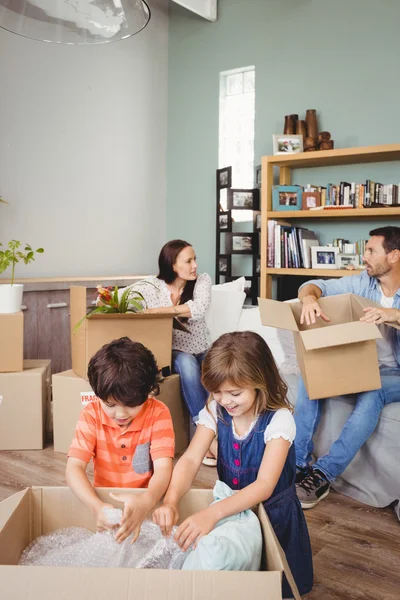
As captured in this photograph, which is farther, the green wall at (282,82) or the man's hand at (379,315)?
the green wall at (282,82)

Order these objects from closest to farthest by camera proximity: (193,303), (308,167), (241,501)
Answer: (241,501), (193,303), (308,167)

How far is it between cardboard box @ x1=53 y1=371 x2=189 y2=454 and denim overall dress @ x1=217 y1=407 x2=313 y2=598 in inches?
45.0

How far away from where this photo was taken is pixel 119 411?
54.1 inches

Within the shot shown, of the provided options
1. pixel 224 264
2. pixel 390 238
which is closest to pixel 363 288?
pixel 390 238

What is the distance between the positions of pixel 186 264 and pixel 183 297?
0.57 feet

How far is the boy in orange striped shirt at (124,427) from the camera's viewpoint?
1.35m

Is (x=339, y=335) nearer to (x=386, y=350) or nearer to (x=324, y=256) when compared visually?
(x=386, y=350)

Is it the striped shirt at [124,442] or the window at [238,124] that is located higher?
the window at [238,124]

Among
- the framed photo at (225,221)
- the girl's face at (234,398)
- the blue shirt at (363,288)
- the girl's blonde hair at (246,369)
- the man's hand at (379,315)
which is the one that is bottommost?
the girl's face at (234,398)

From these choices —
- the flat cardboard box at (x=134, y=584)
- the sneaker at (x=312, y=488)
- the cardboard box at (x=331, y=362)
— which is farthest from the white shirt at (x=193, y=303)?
the flat cardboard box at (x=134, y=584)

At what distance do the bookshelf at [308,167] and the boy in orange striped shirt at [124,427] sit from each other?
244 centimetres

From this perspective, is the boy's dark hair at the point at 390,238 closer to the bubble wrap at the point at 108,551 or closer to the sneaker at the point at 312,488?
the sneaker at the point at 312,488

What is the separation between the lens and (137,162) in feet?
15.2

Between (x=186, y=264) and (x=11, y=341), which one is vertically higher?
(x=186, y=264)
